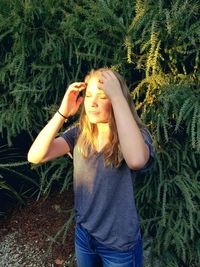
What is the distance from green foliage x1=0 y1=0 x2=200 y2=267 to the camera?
278 cm

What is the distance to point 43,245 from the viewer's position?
130 inches

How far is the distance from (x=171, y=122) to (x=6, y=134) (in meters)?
1.41

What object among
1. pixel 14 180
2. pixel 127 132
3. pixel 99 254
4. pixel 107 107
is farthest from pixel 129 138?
pixel 14 180

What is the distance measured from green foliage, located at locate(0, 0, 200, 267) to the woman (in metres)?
0.78

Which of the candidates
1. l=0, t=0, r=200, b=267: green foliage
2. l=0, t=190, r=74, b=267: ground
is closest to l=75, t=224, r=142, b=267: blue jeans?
l=0, t=0, r=200, b=267: green foliage

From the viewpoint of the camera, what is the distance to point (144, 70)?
307cm

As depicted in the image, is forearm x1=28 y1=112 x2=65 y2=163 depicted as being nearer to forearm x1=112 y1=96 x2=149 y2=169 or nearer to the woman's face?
the woman's face

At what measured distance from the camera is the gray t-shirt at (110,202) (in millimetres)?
1933

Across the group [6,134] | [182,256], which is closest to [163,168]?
[182,256]

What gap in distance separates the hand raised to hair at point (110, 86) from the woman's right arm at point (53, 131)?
164mm

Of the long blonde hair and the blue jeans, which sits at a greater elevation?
the long blonde hair

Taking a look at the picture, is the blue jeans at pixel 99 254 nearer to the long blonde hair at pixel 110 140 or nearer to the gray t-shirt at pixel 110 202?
the gray t-shirt at pixel 110 202

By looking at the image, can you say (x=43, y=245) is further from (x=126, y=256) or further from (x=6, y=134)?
(x=126, y=256)

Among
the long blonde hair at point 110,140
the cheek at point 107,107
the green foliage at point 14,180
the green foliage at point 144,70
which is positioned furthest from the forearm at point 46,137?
the green foliage at point 14,180
